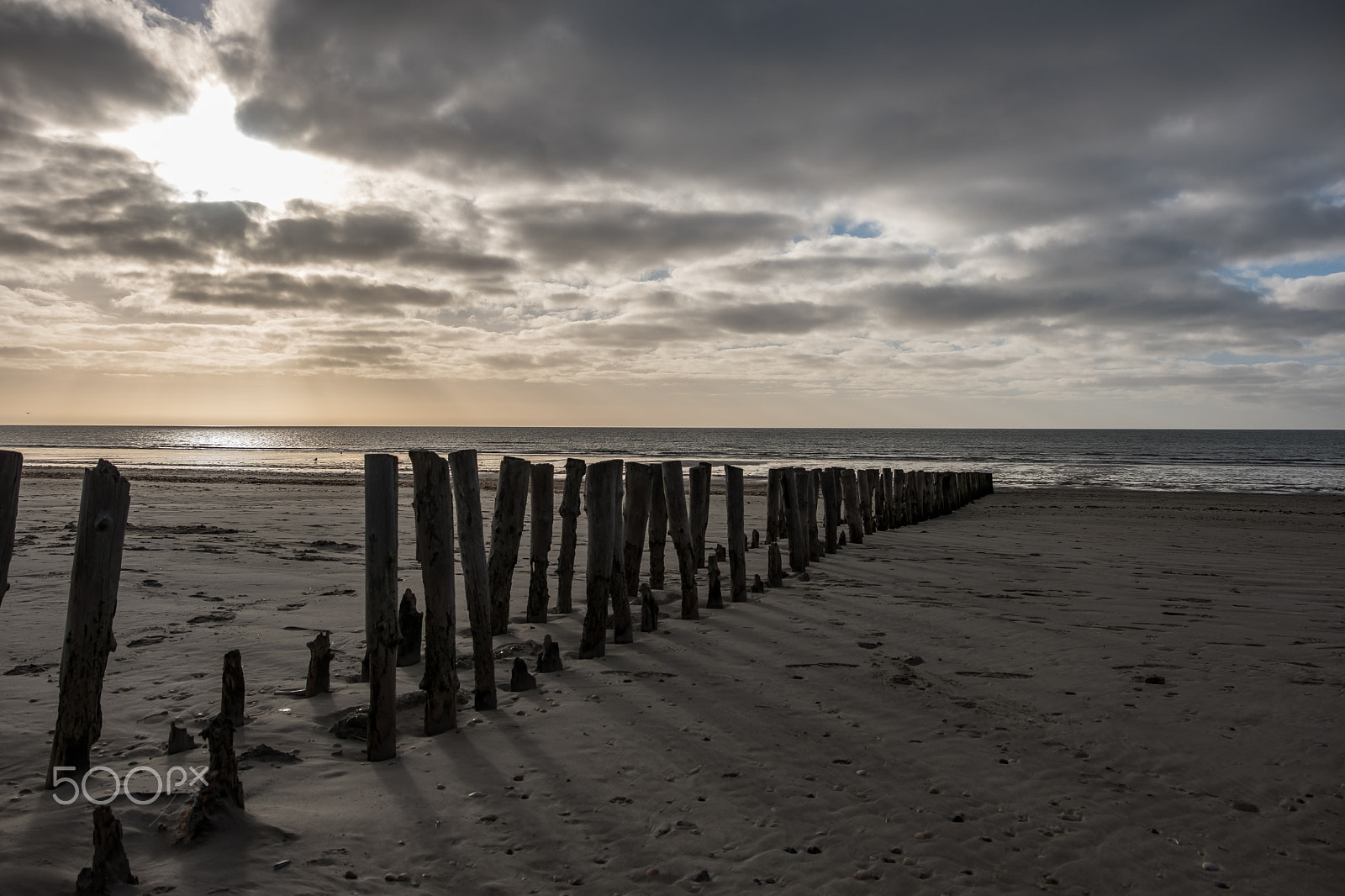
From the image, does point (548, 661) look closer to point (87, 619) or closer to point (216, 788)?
point (216, 788)

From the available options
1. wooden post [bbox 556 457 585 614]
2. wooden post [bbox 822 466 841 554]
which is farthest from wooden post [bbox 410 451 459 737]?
wooden post [bbox 822 466 841 554]

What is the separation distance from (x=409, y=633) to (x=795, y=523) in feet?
16.7

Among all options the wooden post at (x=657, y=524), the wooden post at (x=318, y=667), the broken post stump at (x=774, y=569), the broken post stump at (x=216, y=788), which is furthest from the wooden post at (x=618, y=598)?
the broken post stump at (x=216, y=788)

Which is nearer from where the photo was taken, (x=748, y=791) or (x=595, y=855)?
(x=595, y=855)

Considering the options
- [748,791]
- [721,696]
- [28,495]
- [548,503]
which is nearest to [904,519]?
[548,503]

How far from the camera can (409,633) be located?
18.1 ft

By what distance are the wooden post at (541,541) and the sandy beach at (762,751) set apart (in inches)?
22.7

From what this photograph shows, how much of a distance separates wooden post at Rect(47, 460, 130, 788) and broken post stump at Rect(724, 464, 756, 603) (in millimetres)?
5090

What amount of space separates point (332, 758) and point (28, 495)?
61.0 feet

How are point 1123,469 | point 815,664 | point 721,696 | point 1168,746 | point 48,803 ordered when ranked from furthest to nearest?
point 1123,469 < point 815,664 < point 721,696 < point 1168,746 < point 48,803

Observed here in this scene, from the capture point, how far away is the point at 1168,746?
3951 mm

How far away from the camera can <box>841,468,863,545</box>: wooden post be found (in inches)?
487

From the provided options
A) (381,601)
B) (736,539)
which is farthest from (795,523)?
(381,601)

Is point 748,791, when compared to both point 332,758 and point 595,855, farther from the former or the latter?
point 332,758
